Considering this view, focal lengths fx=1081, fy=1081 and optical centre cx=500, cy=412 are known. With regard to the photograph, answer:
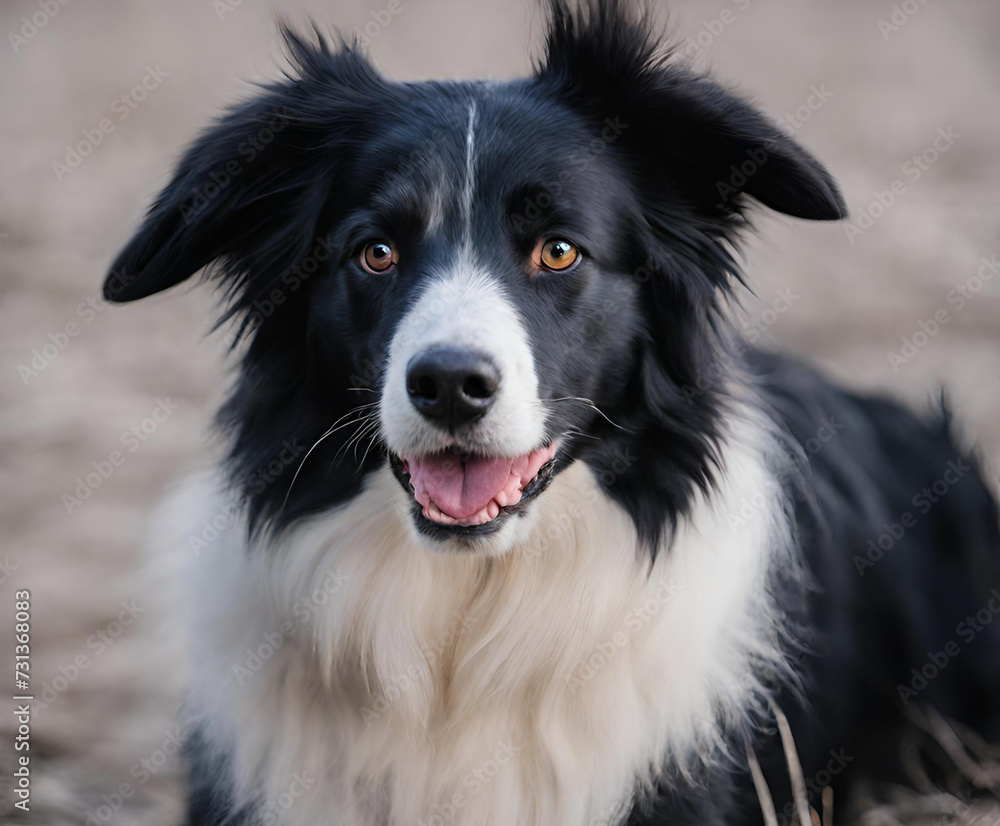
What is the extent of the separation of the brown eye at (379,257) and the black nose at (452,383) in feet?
1.41

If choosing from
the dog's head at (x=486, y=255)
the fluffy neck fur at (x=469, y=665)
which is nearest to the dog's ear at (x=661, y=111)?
the dog's head at (x=486, y=255)

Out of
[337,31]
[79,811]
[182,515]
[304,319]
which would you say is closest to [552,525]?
[304,319]

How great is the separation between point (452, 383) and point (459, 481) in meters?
0.34

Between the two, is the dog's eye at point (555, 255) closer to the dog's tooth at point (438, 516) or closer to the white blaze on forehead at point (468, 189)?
the white blaze on forehead at point (468, 189)

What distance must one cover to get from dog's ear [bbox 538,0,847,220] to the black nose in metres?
0.89

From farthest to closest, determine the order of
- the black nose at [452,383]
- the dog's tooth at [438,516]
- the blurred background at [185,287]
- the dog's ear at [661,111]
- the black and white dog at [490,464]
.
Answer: the blurred background at [185,287]
the dog's ear at [661,111]
the black and white dog at [490,464]
the dog's tooth at [438,516]
the black nose at [452,383]

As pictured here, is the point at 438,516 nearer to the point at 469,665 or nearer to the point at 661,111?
the point at 469,665

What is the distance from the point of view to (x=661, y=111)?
9.53ft

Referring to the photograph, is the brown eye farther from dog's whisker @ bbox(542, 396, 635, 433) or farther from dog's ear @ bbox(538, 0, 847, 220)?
dog's ear @ bbox(538, 0, 847, 220)

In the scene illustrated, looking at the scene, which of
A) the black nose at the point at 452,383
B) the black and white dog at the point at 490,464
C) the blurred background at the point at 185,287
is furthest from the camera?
the blurred background at the point at 185,287

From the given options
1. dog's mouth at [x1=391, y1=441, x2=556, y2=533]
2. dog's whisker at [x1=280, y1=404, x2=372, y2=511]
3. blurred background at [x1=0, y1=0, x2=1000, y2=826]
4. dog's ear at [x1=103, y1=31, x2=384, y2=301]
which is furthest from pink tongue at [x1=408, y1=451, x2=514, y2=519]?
blurred background at [x1=0, y1=0, x2=1000, y2=826]

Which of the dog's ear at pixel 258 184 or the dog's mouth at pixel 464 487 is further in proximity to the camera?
the dog's ear at pixel 258 184

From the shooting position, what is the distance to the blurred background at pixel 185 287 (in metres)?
4.19

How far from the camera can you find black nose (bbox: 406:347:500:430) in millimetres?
2354
